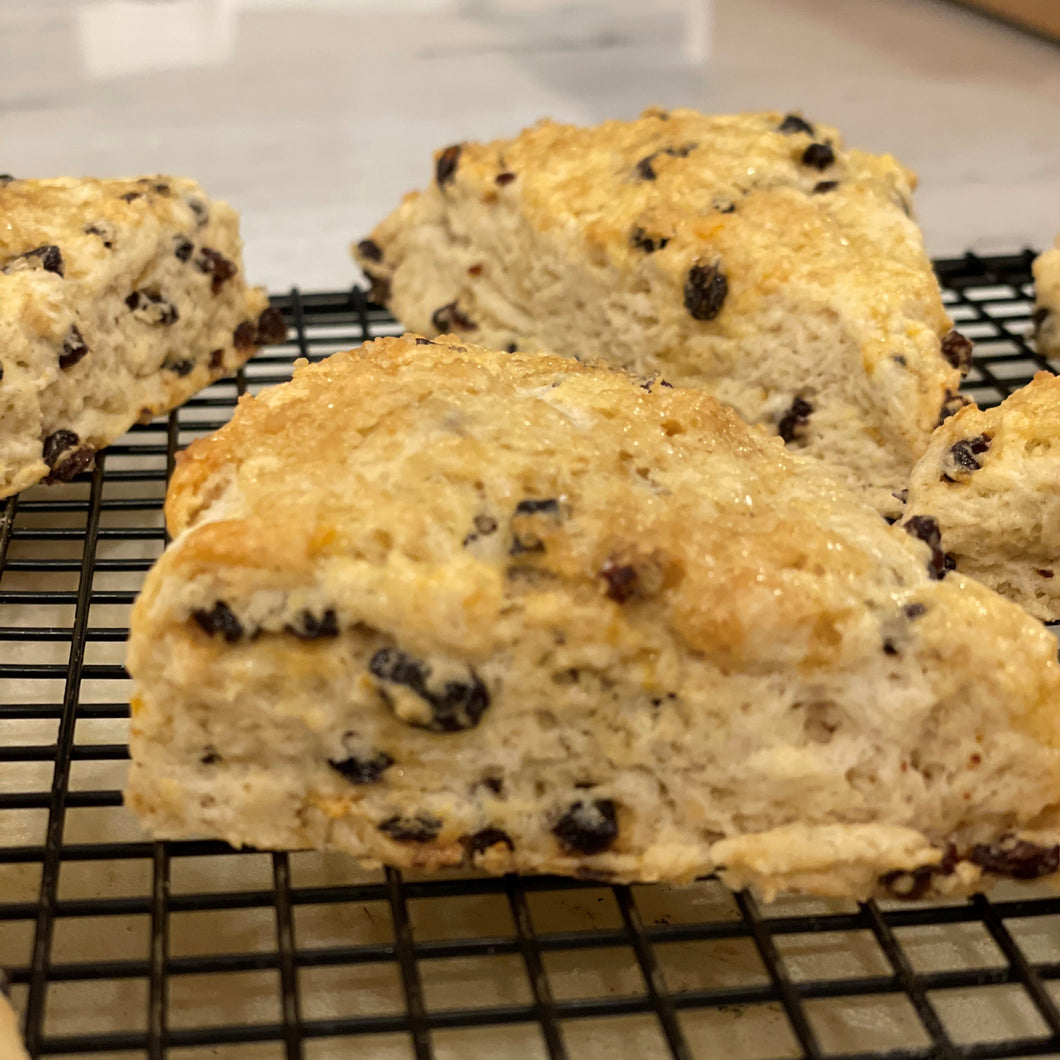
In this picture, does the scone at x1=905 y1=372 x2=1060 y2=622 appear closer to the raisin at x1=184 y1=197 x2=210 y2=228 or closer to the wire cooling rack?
the wire cooling rack

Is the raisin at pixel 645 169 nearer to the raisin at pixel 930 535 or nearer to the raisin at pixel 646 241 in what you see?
the raisin at pixel 646 241

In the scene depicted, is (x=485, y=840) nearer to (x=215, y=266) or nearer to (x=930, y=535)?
(x=930, y=535)

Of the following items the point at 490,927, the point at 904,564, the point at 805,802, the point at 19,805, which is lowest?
the point at 490,927

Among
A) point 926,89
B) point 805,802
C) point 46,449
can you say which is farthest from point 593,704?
point 926,89

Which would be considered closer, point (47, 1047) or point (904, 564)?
point (47, 1047)

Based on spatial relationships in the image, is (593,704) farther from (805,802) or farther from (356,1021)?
(356,1021)

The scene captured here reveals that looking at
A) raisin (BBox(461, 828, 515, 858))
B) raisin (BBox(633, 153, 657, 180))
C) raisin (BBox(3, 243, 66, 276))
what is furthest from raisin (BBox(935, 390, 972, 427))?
raisin (BBox(3, 243, 66, 276))

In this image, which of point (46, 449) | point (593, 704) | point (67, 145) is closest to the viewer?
point (593, 704)
